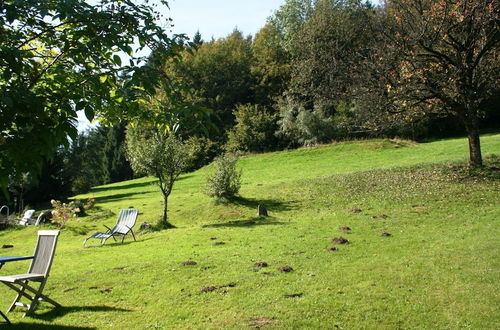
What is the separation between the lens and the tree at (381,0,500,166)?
55.7ft

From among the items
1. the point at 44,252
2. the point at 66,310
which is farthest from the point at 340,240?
the point at 44,252

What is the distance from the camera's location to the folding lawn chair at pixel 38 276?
691 cm

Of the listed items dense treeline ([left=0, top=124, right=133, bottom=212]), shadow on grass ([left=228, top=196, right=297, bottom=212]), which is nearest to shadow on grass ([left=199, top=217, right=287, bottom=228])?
shadow on grass ([left=228, top=196, right=297, bottom=212])

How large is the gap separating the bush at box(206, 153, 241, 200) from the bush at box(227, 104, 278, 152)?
73.4 ft

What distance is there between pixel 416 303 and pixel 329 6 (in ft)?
148

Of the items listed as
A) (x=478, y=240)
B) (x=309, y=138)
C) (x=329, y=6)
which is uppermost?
(x=329, y=6)

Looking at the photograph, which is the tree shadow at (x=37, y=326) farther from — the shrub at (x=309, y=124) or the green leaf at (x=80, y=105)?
the shrub at (x=309, y=124)

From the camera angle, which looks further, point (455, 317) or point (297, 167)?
point (297, 167)

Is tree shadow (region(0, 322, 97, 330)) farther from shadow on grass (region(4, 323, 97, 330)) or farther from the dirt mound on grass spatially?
the dirt mound on grass

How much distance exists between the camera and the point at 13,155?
3.43 meters

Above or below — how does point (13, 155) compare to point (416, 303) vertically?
above

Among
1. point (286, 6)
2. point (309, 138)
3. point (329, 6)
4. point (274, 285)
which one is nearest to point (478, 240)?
point (274, 285)

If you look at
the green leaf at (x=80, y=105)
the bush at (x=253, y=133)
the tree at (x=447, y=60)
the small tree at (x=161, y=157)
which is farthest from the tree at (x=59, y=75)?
→ the bush at (x=253, y=133)

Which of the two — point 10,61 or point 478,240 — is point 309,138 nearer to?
point 478,240
